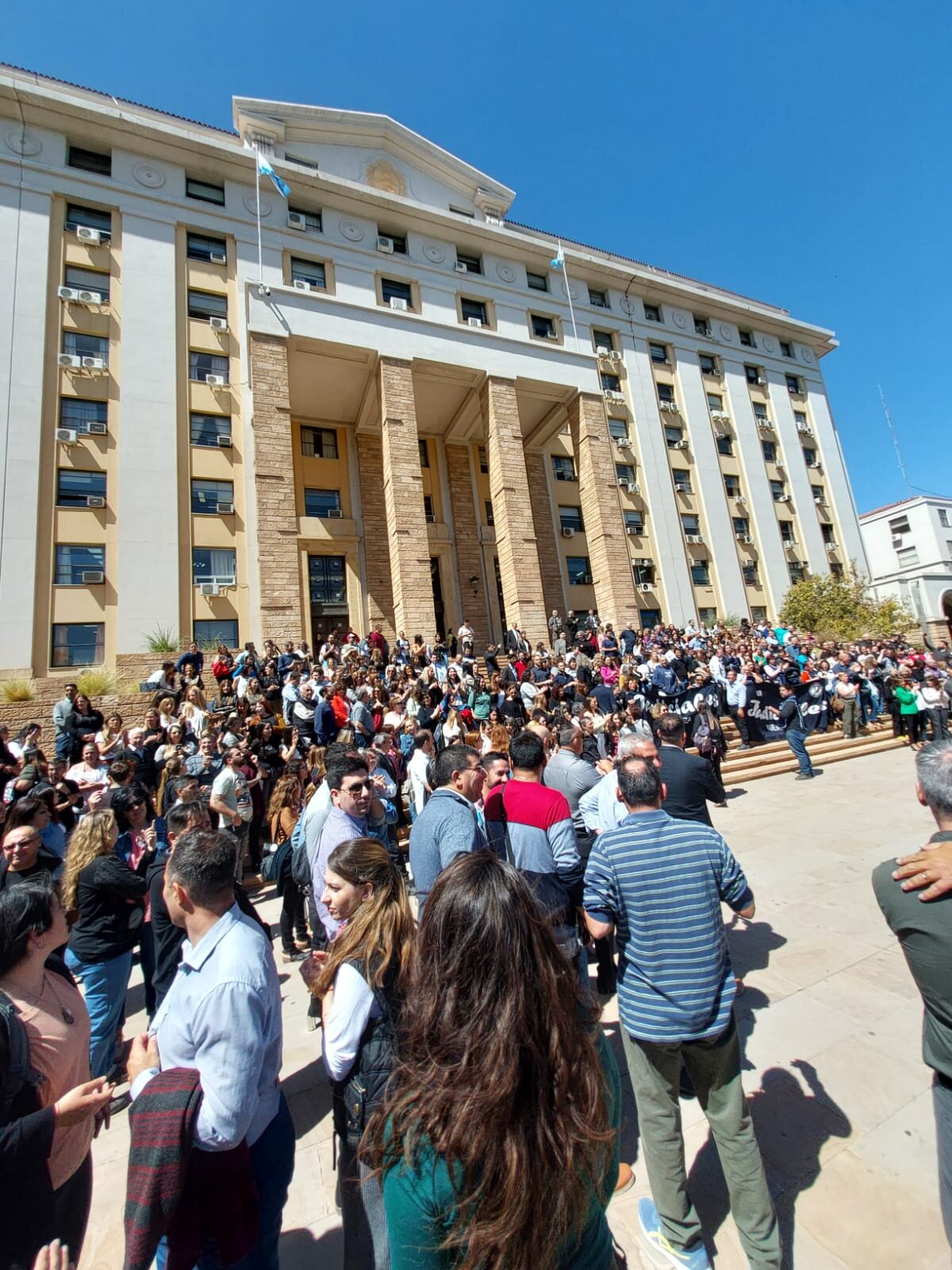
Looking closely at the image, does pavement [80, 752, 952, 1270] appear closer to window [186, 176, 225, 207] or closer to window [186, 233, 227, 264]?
window [186, 233, 227, 264]

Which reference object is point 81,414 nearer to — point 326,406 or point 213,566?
point 213,566

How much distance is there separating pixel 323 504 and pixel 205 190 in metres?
12.5

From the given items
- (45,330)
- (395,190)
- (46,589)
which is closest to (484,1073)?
(46,589)

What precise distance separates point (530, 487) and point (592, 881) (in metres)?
26.3

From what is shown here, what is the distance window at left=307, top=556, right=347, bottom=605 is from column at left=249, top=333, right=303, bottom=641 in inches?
161

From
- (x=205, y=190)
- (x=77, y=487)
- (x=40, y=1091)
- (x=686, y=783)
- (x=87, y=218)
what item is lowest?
(x=40, y=1091)

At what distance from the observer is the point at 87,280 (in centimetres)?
1886

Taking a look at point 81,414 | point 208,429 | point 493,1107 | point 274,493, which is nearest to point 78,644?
point 274,493

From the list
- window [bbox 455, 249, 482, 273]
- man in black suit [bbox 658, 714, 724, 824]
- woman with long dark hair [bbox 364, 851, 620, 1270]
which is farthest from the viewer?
window [bbox 455, 249, 482, 273]

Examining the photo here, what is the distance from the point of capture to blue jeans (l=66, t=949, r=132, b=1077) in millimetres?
3457

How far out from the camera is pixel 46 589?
1664cm

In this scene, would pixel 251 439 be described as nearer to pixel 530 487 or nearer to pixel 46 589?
pixel 46 589

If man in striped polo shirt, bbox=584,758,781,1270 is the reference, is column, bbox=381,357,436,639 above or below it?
above

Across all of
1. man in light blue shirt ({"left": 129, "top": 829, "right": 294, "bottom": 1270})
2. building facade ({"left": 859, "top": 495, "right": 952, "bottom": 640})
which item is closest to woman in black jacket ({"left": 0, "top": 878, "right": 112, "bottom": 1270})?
man in light blue shirt ({"left": 129, "top": 829, "right": 294, "bottom": 1270})
